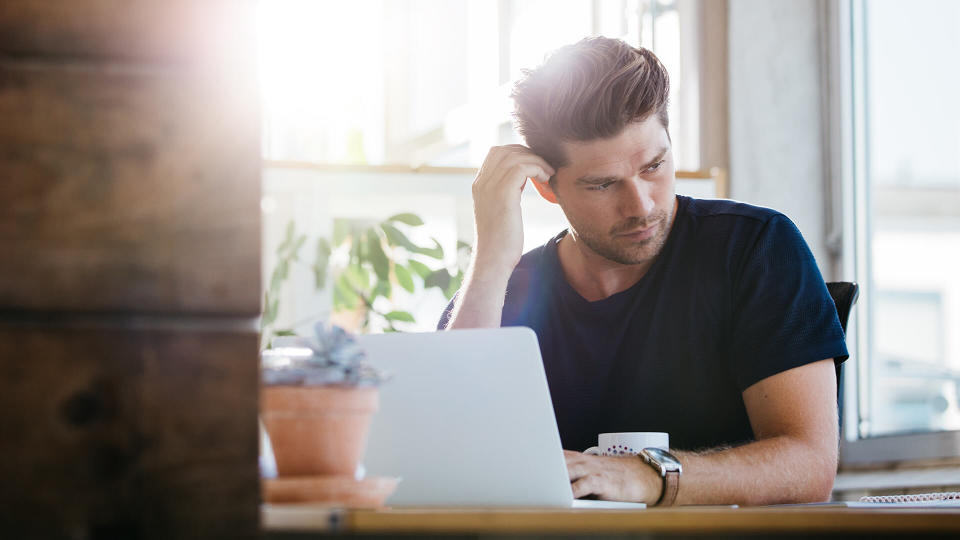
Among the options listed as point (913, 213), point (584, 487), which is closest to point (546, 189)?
point (584, 487)

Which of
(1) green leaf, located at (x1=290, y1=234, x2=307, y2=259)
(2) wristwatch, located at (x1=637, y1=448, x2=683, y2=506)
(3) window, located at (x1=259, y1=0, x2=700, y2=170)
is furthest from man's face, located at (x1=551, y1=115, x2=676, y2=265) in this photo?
(3) window, located at (x1=259, y1=0, x2=700, y2=170)

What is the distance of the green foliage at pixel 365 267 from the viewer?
2533mm

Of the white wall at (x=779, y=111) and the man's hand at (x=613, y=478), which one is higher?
the white wall at (x=779, y=111)

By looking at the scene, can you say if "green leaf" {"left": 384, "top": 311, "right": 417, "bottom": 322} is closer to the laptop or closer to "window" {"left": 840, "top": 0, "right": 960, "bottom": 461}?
"window" {"left": 840, "top": 0, "right": 960, "bottom": 461}

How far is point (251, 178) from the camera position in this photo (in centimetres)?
70

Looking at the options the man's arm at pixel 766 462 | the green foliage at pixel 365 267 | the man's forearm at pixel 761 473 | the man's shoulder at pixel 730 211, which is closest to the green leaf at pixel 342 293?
the green foliage at pixel 365 267

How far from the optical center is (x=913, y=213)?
2.77 metres

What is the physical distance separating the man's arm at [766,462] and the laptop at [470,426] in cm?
14

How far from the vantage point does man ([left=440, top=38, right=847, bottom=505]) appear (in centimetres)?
164

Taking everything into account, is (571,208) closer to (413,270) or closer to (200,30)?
(413,270)

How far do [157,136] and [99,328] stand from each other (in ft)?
0.41

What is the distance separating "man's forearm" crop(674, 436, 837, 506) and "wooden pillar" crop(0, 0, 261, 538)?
2.73 feet

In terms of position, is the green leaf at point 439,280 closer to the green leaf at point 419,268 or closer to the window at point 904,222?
the green leaf at point 419,268

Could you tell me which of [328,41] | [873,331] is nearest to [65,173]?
[873,331]
